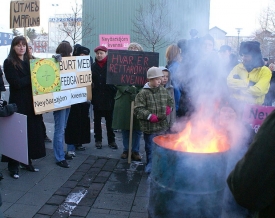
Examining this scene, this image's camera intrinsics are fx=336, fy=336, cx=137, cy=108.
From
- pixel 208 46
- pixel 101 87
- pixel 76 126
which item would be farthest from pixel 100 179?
pixel 208 46

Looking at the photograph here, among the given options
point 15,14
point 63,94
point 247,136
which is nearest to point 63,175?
point 63,94

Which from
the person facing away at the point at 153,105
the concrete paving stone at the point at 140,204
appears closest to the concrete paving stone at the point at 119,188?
the concrete paving stone at the point at 140,204

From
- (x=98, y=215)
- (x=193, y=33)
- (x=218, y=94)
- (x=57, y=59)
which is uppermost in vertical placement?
(x=193, y=33)

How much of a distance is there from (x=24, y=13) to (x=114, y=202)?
3961mm

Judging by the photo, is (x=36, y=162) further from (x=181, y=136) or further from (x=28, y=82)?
(x=181, y=136)

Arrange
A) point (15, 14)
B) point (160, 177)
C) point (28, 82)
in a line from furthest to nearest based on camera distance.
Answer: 1. point (15, 14)
2. point (28, 82)
3. point (160, 177)

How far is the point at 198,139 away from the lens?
322cm

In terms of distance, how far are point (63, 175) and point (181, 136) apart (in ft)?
7.54

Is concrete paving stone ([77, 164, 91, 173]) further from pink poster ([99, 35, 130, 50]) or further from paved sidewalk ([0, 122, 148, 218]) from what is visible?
pink poster ([99, 35, 130, 50])

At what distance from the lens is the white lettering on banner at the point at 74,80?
210 inches

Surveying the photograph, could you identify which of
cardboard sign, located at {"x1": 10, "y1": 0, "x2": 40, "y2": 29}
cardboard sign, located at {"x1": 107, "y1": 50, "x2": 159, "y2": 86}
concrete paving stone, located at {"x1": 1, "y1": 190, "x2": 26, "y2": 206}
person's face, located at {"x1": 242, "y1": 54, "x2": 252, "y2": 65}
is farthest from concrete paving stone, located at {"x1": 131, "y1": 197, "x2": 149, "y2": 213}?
cardboard sign, located at {"x1": 10, "y1": 0, "x2": 40, "y2": 29}

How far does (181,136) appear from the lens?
10.8 ft

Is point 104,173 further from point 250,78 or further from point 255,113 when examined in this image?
point 250,78

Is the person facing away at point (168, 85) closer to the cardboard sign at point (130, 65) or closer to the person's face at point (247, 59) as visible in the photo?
the cardboard sign at point (130, 65)
